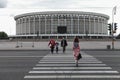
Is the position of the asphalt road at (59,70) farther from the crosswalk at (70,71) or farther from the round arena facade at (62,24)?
the round arena facade at (62,24)

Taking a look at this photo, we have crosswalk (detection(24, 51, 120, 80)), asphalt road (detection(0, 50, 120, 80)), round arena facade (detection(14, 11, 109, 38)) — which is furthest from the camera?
round arena facade (detection(14, 11, 109, 38))

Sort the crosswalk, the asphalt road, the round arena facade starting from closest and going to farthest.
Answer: the asphalt road → the crosswalk → the round arena facade

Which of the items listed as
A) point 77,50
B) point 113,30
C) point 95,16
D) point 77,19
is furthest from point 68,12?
point 77,50

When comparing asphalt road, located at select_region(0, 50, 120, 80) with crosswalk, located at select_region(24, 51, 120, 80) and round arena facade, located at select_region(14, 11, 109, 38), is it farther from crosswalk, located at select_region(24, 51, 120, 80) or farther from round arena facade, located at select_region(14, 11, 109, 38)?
round arena facade, located at select_region(14, 11, 109, 38)

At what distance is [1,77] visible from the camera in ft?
36.3

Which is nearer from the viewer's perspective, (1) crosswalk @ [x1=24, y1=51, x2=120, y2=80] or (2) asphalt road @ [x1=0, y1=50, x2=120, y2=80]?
(2) asphalt road @ [x1=0, y1=50, x2=120, y2=80]

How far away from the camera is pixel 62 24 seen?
16188 centimetres

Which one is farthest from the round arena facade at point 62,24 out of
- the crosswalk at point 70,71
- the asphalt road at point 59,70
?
the crosswalk at point 70,71

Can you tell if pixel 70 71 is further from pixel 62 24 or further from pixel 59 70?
pixel 62 24

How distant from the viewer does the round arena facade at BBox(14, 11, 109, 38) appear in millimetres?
161125

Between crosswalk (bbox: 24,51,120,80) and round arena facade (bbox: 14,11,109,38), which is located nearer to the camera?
crosswalk (bbox: 24,51,120,80)

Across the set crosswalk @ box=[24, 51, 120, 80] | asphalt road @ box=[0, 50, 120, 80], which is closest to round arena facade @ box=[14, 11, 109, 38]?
asphalt road @ box=[0, 50, 120, 80]

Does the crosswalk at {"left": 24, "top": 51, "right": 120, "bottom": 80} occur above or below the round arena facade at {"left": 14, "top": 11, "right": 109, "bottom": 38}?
below

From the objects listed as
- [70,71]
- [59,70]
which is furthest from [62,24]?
[70,71]
